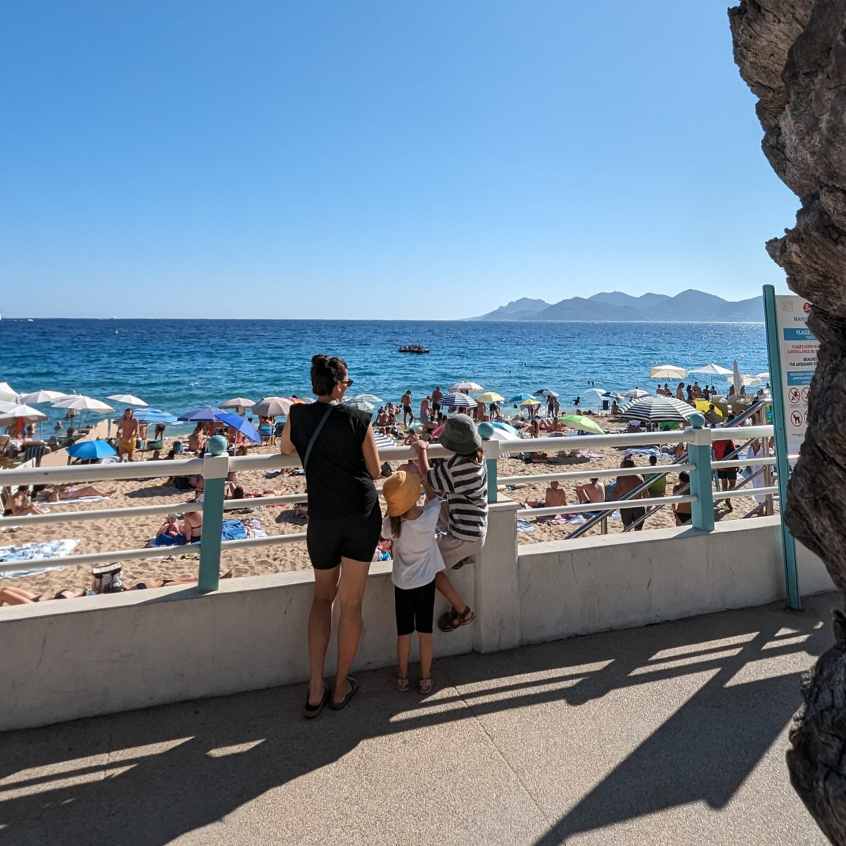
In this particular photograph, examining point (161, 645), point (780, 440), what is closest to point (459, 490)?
point (161, 645)

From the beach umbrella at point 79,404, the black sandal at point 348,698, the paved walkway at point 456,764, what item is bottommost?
the paved walkway at point 456,764

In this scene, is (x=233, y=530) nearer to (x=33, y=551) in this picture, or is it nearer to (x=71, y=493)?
(x=33, y=551)

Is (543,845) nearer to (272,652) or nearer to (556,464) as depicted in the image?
(272,652)

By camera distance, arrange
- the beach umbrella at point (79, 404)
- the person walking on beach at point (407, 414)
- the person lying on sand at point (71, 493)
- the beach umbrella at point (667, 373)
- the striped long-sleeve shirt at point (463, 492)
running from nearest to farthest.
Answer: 1. the striped long-sleeve shirt at point (463, 492)
2. the person lying on sand at point (71, 493)
3. the beach umbrella at point (79, 404)
4. the person walking on beach at point (407, 414)
5. the beach umbrella at point (667, 373)

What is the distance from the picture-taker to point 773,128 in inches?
93.5

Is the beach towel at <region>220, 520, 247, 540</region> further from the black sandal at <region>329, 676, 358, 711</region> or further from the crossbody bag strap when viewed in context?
the crossbody bag strap

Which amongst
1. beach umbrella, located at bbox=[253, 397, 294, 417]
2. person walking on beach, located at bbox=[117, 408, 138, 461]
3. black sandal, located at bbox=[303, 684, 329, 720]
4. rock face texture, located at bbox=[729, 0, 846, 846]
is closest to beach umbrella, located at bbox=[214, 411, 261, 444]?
beach umbrella, located at bbox=[253, 397, 294, 417]

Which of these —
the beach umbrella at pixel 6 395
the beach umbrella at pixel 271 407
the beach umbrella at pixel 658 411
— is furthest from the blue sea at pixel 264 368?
the beach umbrella at pixel 658 411

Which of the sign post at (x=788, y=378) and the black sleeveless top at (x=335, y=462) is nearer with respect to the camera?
the black sleeveless top at (x=335, y=462)

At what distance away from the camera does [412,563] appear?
128 inches

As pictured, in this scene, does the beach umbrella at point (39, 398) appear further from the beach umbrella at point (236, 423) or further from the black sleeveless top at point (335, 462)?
the black sleeveless top at point (335, 462)

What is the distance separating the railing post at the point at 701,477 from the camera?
427 cm

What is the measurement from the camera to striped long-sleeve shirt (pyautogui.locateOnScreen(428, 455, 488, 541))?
335 centimetres

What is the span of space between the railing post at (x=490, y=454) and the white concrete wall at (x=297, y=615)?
121 millimetres
